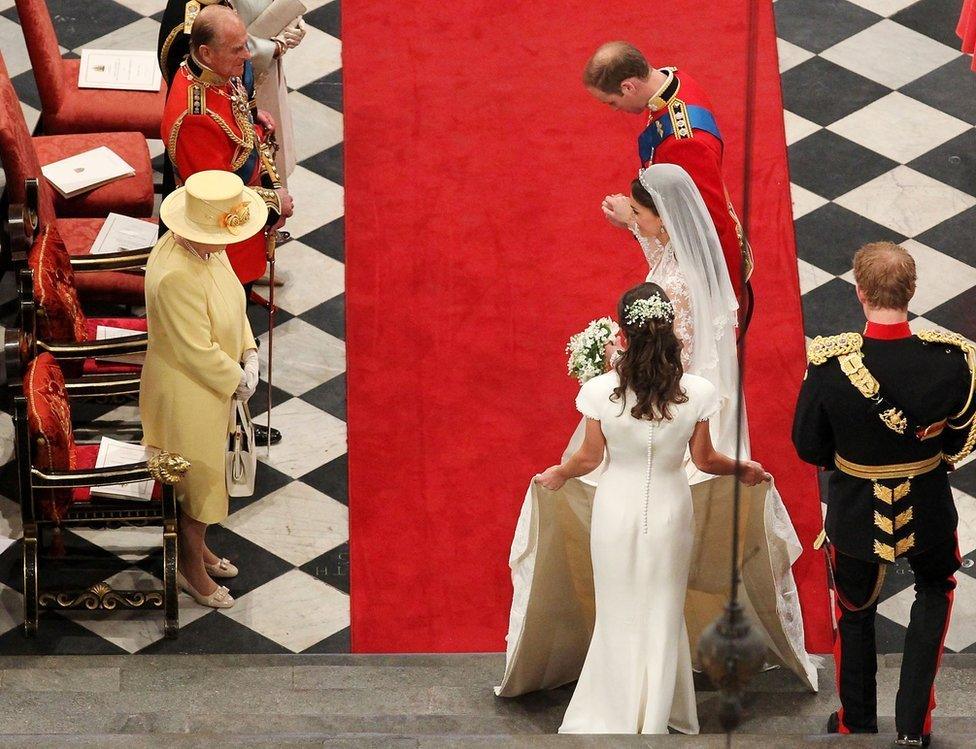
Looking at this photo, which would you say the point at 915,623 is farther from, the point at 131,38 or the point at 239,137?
the point at 131,38

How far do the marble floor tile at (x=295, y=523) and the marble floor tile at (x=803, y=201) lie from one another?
271 cm

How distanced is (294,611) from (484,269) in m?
2.03

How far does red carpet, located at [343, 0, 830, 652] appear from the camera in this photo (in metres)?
6.59

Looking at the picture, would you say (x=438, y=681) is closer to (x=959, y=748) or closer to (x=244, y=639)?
(x=244, y=639)

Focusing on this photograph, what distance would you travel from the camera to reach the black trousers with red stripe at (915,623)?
17.5 feet

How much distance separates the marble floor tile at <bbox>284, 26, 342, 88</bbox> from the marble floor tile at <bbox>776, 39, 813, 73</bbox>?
88.8 inches

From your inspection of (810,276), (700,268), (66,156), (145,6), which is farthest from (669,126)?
(145,6)

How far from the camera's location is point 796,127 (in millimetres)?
8531

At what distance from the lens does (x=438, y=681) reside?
5.91 m

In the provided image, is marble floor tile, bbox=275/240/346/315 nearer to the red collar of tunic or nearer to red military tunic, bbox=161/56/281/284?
red military tunic, bbox=161/56/281/284

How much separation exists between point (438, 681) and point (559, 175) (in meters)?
3.05

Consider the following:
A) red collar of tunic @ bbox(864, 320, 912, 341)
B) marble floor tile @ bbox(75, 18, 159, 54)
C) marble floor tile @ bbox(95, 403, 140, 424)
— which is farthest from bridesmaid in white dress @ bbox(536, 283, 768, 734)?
marble floor tile @ bbox(75, 18, 159, 54)

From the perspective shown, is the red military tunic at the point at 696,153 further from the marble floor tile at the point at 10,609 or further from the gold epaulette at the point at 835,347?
the marble floor tile at the point at 10,609

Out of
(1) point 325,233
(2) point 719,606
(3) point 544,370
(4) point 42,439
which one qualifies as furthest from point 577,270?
(4) point 42,439
